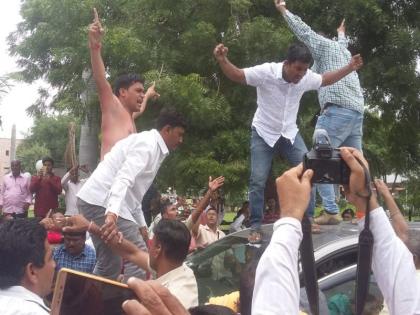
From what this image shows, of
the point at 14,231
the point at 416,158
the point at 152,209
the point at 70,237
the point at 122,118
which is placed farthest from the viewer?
the point at 416,158

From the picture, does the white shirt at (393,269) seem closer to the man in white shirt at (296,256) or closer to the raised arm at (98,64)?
the man in white shirt at (296,256)

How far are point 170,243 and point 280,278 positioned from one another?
1.86m

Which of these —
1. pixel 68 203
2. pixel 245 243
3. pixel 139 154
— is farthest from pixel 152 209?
pixel 139 154

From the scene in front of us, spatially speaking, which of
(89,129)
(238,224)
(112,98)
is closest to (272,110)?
(112,98)

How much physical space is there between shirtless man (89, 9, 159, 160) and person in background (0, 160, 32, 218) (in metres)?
5.75

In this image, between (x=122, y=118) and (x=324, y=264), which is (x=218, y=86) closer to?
(x=122, y=118)

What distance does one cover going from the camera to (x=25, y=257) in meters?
2.93

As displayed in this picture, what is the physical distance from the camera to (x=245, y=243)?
4926mm

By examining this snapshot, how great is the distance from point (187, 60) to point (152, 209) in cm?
244

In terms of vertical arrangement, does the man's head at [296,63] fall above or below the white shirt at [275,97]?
above

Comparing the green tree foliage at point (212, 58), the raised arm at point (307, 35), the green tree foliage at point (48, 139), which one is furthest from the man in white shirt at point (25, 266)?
the green tree foliage at point (48, 139)

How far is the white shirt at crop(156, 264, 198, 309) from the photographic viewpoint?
3.45 m

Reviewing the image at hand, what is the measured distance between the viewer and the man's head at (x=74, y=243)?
17.6ft

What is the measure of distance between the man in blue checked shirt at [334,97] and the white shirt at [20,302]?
323 cm
